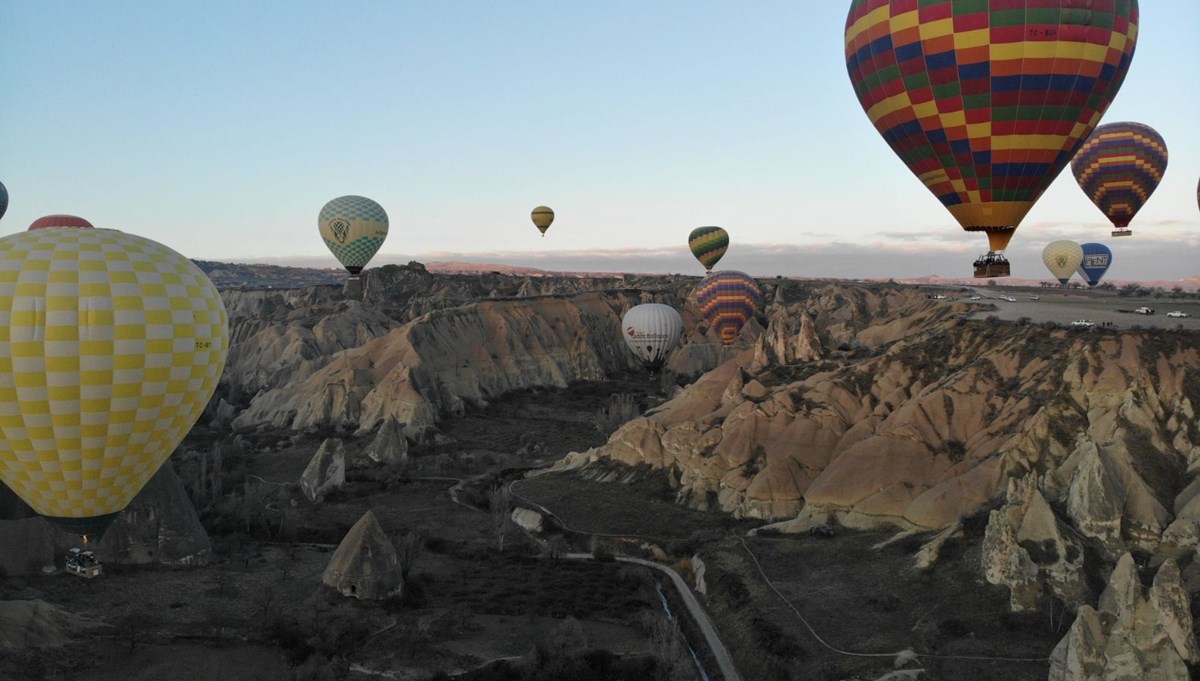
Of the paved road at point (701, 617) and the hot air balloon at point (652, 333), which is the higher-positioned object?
the hot air balloon at point (652, 333)

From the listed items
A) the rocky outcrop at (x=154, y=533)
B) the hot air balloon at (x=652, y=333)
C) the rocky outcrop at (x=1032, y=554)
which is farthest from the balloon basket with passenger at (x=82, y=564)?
the hot air balloon at (x=652, y=333)

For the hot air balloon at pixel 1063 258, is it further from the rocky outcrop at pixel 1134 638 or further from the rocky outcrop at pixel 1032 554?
the rocky outcrop at pixel 1134 638

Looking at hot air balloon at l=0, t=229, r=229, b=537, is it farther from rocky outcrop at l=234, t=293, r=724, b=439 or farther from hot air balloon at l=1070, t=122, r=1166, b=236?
hot air balloon at l=1070, t=122, r=1166, b=236

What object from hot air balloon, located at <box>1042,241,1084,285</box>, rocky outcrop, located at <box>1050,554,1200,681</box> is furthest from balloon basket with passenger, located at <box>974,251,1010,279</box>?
hot air balloon, located at <box>1042,241,1084,285</box>

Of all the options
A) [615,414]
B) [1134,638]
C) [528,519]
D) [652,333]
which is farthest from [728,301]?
[1134,638]

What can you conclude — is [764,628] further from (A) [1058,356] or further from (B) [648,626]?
(A) [1058,356]

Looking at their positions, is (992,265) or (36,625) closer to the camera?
(36,625)

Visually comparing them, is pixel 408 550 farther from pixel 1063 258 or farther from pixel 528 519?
pixel 1063 258
